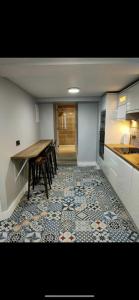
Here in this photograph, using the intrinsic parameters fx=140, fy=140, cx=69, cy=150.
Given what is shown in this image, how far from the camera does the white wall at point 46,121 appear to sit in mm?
4156

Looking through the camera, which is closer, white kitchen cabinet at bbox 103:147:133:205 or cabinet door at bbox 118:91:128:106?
white kitchen cabinet at bbox 103:147:133:205

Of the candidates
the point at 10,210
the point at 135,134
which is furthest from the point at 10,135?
the point at 135,134

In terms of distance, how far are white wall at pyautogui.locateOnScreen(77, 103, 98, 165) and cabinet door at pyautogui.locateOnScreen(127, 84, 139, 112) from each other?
1610 millimetres

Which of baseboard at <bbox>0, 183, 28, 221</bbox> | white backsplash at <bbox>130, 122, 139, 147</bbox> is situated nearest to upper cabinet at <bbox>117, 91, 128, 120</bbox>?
white backsplash at <bbox>130, 122, 139, 147</bbox>

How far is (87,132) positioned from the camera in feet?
13.6

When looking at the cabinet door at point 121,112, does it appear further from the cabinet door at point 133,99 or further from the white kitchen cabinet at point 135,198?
the white kitchen cabinet at point 135,198

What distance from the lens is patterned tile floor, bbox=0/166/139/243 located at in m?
1.67

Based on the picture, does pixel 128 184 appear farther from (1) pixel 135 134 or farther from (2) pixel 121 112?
(2) pixel 121 112

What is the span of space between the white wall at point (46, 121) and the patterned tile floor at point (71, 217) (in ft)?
5.83

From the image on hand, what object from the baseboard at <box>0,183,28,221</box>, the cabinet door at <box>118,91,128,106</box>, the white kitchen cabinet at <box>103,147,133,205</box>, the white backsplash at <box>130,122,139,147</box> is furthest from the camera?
the white backsplash at <box>130,122,139,147</box>

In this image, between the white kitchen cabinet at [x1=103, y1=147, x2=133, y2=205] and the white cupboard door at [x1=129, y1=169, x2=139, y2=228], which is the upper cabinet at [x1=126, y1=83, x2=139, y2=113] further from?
the white cupboard door at [x1=129, y1=169, x2=139, y2=228]
